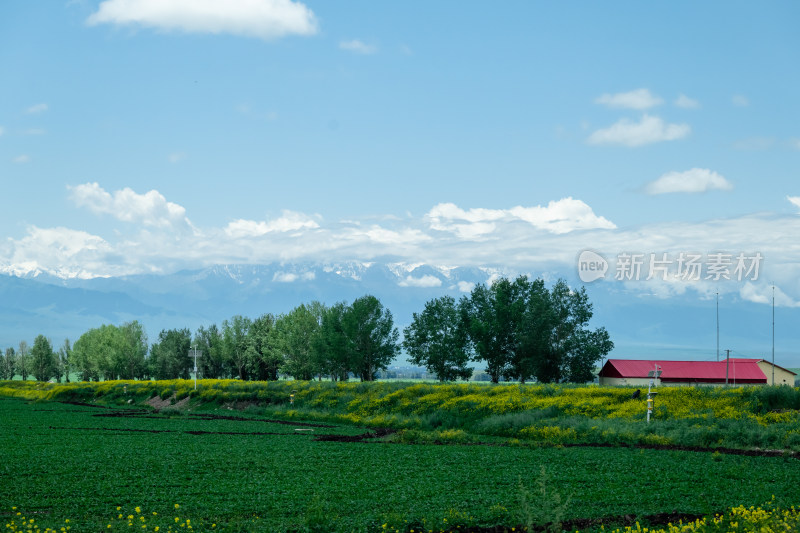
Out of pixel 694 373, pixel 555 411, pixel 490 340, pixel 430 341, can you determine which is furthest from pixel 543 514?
pixel 694 373

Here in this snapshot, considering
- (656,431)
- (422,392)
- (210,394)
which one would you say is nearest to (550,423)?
(656,431)

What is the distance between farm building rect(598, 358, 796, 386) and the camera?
99.9m

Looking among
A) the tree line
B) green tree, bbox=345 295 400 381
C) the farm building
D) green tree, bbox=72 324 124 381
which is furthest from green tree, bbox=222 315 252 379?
the farm building

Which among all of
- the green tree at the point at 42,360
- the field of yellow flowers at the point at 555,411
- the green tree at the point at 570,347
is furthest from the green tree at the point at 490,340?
the green tree at the point at 42,360

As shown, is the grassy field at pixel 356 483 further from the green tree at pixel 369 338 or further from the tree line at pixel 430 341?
the green tree at pixel 369 338

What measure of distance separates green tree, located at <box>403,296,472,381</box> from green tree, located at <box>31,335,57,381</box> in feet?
413

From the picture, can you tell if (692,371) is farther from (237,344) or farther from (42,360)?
(42,360)

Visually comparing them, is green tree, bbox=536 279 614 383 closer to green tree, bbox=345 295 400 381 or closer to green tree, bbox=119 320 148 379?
green tree, bbox=345 295 400 381

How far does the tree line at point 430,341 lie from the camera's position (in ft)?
325

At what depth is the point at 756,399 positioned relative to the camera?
50.7 meters

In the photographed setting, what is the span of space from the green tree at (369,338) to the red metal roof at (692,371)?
34.9 m

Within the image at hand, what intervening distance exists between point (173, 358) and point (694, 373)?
108683 millimetres

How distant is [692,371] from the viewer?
10306cm

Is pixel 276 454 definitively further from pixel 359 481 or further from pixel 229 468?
pixel 359 481
